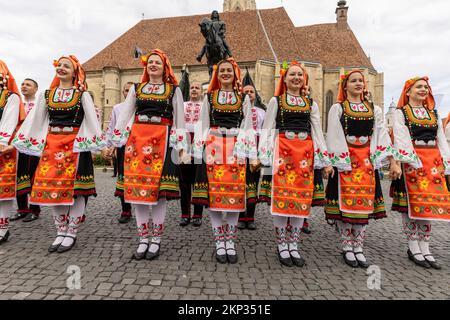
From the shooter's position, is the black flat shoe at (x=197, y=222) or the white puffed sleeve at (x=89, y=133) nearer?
the white puffed sleeve at (x=89, y=133)

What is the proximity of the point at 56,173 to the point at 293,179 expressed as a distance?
2730 mm

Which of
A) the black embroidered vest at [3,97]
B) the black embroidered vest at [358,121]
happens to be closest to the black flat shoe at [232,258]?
the black embroidered vest at [358,121]

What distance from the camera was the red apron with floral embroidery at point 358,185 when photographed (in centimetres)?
328

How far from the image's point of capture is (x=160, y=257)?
3.44 meters

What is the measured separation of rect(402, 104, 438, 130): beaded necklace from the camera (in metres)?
3.54

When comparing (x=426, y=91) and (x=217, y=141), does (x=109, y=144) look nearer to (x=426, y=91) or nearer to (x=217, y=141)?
(x=217, y=141)

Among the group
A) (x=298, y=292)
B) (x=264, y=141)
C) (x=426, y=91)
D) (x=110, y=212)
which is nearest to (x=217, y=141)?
(x=264, y=141)

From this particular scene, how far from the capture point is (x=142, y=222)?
3.43 m

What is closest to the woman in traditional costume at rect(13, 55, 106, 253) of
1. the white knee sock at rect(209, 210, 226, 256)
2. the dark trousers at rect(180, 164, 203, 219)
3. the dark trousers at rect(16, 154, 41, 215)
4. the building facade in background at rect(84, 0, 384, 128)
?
the dark trousers at rect(16, 154, 41, 215)

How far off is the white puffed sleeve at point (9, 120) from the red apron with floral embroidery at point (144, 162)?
1.56m

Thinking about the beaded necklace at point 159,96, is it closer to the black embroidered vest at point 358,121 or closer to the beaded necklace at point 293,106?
the beaded necklace at point 293,106

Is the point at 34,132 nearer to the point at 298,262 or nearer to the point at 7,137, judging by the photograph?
the point at 7,137

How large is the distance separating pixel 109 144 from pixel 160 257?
1.49 m

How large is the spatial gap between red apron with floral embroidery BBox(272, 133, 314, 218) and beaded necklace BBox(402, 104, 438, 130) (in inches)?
52.9
